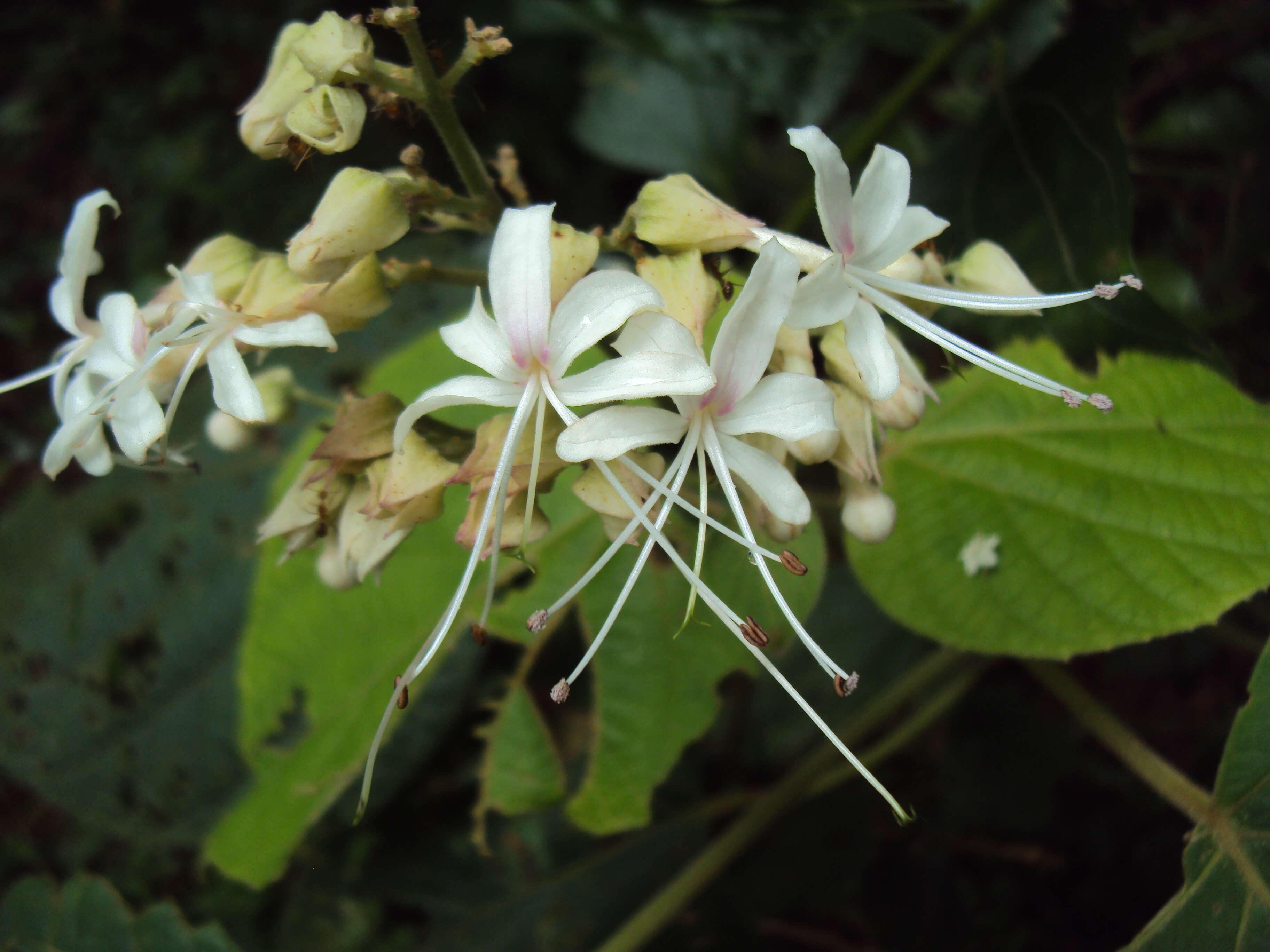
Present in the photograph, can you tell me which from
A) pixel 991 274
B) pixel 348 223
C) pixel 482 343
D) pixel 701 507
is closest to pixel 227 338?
pixel 348 223

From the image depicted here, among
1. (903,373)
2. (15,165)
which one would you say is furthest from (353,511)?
(15,165)

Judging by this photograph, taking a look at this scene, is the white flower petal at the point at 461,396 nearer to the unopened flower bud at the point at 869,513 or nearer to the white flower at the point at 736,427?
the white flower at the point at 736,427

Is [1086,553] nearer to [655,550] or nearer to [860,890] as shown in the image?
[655,550]

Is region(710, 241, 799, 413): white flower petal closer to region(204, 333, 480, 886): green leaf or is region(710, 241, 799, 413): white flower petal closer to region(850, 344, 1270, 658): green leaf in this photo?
region(850, 344, 1270, 658): green leaf

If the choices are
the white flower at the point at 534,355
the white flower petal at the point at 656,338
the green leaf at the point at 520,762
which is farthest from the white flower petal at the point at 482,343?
the green leaf at the point at 520,762

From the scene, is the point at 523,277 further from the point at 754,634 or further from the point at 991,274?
the point at 991,274

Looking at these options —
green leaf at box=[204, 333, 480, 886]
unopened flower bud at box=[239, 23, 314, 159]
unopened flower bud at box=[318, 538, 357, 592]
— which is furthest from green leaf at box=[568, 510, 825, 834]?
unopened flower bud at box=[239, 23, 314, 159]
